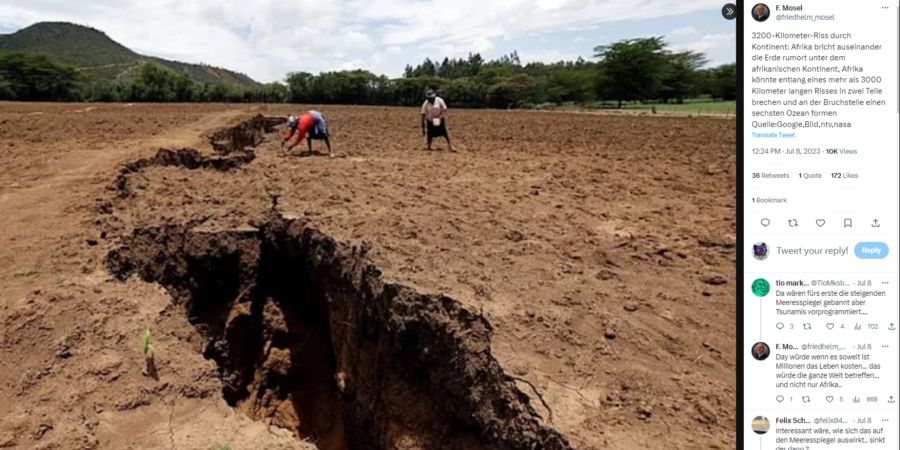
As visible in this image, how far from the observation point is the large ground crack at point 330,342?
335 centimetres

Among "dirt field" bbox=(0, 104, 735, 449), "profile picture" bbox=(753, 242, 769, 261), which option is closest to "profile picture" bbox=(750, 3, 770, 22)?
"profile picture" bbox=(753, 242, 769, 261)

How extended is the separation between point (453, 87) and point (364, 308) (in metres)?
51.7

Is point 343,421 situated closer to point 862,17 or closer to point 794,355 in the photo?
point 794,355

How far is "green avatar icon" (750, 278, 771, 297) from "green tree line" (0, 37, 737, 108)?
5193cm

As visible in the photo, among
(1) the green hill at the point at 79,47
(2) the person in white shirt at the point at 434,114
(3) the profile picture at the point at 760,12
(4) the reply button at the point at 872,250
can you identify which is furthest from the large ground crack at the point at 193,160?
(1) the green hill at the point at 79,47

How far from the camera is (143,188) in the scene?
24.6 ft

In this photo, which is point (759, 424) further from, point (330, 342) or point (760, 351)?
point (330, 342)

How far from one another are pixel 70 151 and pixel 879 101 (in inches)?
484

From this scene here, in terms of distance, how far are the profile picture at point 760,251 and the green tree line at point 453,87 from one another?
51914mm

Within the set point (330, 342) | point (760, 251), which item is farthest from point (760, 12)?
point (330, 342)

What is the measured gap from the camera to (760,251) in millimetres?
1479

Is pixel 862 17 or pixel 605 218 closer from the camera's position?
pixel 862 17

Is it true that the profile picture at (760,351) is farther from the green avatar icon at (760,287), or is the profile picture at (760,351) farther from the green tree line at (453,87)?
the green tree line at (453,87)

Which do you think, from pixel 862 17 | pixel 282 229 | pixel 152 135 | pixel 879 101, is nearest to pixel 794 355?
pixel 879 101
